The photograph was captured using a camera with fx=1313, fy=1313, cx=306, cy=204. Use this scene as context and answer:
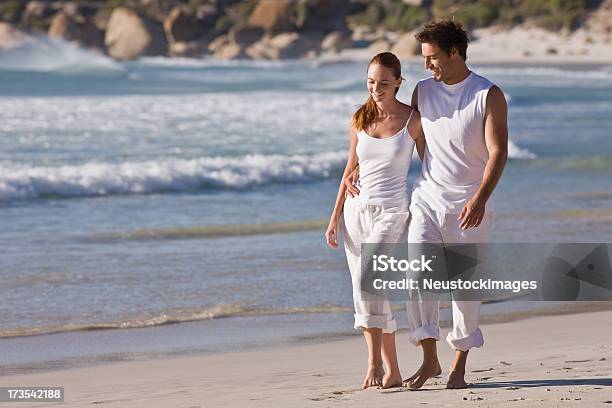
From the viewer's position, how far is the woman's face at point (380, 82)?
5.45 metres

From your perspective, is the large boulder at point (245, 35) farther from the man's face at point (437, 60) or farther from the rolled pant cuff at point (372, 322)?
the man's face at point (437, 60)

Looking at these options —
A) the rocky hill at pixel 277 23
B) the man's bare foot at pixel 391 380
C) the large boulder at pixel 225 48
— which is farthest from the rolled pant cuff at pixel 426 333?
the large boulder at pixel 225 48

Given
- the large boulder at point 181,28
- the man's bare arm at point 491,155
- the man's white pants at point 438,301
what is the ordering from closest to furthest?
the man's bare arm at point 491,155 → the man's white pants at point 438,301 → the large boulder at point 181,28

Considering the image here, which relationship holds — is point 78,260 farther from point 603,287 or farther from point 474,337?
point 474,337

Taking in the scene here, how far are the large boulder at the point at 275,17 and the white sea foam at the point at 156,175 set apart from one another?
6239 cm

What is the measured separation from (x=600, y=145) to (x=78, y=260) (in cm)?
1275

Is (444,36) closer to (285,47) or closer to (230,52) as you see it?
(230,52)

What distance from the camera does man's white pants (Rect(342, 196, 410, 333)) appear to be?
5426 mm

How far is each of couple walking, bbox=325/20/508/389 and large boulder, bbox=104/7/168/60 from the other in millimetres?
67568

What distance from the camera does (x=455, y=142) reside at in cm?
524

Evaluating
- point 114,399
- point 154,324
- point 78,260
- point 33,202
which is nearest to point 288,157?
point 33,202

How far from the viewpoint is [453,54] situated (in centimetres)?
Result: 525

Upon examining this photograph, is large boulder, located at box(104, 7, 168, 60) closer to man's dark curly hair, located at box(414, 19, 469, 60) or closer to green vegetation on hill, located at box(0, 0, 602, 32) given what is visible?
green vegetation on hill, located at box(0, 0, 602, 32)

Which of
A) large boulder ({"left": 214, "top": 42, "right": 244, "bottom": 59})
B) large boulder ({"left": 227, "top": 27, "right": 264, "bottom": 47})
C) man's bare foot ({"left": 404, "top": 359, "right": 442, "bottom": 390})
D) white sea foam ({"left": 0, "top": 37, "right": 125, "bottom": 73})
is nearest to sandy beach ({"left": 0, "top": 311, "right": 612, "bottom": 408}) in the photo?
man's bare foot ({"left": 404, "top": 359, "right": 442, "bottom": 390})
